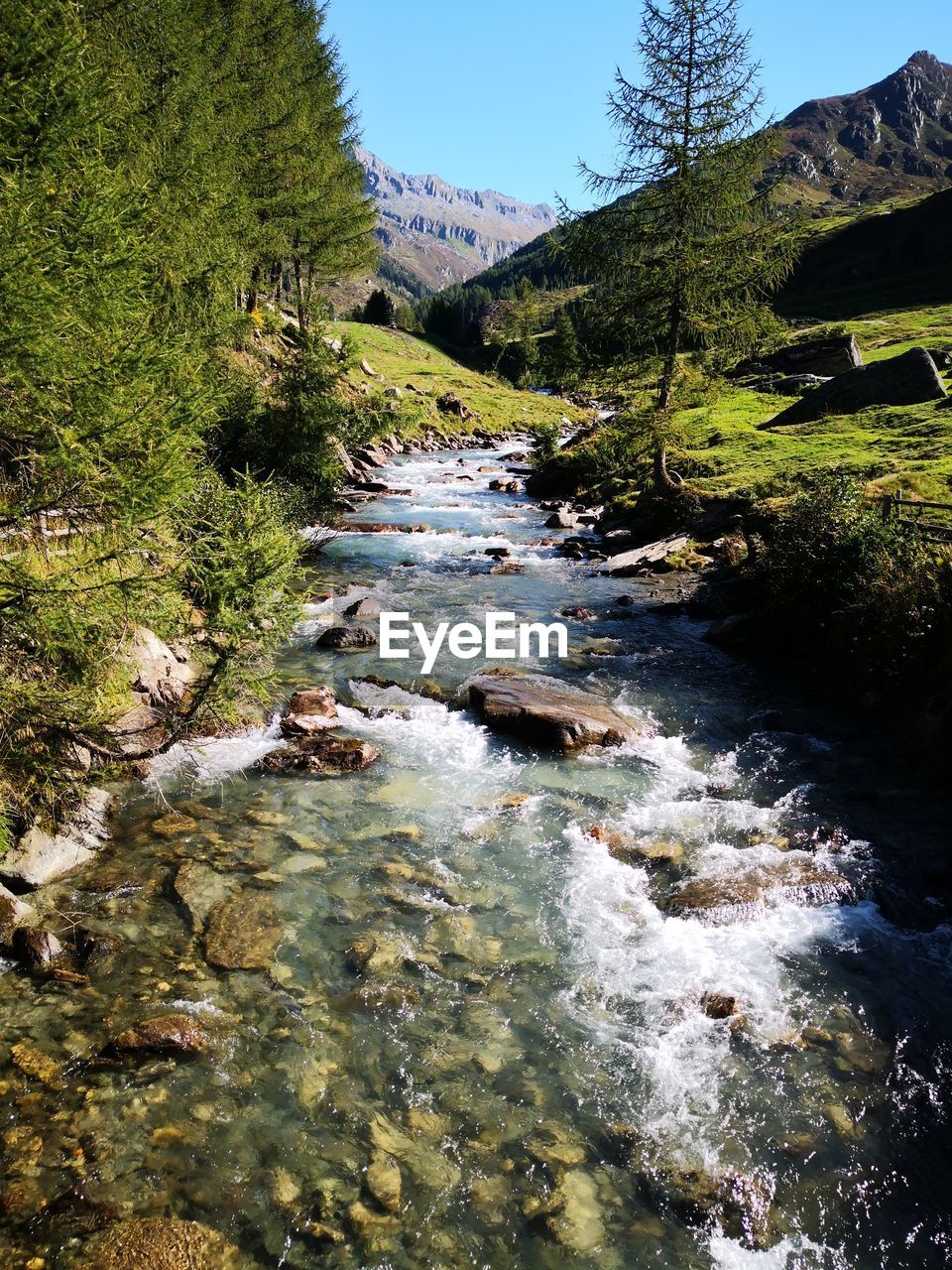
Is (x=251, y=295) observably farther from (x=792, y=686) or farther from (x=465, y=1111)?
(x=465, y=1111)

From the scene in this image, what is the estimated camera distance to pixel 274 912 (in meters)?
7.83

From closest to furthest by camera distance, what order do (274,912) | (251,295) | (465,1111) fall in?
(465,1111), (274,912), (251,295)

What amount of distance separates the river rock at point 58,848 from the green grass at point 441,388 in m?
48.6

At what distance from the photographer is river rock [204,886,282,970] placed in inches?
279

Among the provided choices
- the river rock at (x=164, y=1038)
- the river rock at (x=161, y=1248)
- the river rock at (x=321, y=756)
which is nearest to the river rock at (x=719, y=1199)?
the river rock at (x=161, y=1248)

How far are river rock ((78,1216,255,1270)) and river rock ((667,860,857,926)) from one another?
563 centimetres

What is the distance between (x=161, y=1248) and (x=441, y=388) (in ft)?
257

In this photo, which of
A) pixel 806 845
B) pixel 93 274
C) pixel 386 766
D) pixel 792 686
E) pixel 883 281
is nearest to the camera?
pixel 93 274

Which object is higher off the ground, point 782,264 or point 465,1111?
point 782,264

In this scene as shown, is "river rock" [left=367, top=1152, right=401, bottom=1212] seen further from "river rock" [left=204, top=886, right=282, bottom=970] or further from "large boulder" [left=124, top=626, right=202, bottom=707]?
"large boulder" [left=124, top=626, right=202, bottom=707]

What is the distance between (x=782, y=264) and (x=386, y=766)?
23115 millimetres

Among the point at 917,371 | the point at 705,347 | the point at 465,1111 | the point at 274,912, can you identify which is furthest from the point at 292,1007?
the point at 917,371

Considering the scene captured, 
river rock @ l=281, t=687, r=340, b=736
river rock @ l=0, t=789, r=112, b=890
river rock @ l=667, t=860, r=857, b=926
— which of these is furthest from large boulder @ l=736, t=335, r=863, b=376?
river rock @ l=0, t=789, r=112, b=890

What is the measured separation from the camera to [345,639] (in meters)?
16.3
